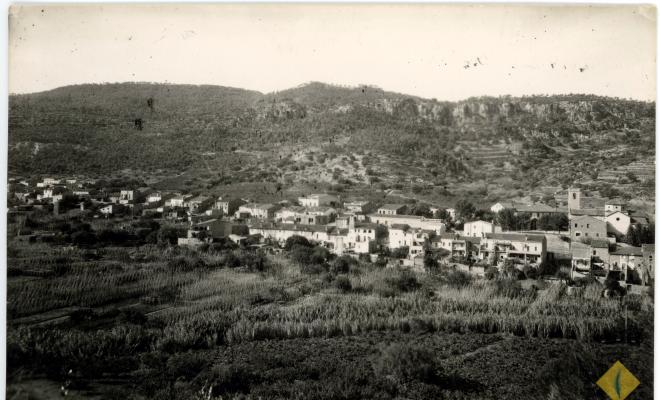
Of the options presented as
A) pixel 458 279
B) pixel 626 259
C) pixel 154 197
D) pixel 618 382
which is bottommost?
pixel 618 382

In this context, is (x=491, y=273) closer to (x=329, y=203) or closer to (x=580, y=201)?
(x=580, y=201)

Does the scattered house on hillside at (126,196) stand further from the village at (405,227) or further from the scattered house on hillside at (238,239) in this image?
the scattered house on hillside at (238,239)

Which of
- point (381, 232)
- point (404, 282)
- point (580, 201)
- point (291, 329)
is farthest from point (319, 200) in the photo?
point (580, 201)

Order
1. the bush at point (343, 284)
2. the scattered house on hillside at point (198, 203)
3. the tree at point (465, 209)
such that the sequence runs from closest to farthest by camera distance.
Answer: the bush at point (343, 284)
the scattered house on hillside at point (198, 203)
the tree at point (465, 209)

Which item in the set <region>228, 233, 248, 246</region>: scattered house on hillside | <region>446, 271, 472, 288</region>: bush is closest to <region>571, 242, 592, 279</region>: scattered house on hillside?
<region>446, 271, 472, 288</region>: bush

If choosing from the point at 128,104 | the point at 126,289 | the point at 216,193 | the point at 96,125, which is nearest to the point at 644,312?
the point at 216,193

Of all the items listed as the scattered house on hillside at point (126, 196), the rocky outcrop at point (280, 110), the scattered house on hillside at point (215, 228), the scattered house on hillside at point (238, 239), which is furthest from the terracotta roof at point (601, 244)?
the scattered house on hillside at point (126, 196)
